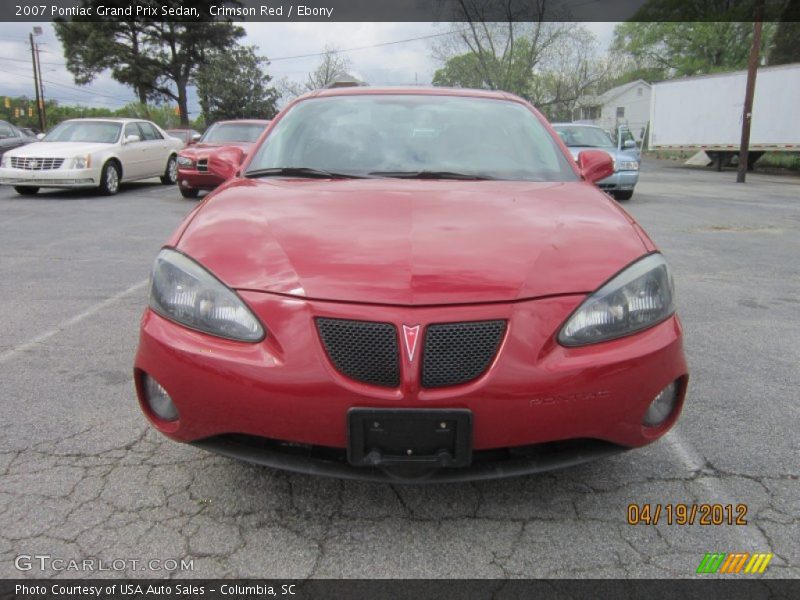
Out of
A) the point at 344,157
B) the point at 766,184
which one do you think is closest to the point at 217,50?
the point at 766,184

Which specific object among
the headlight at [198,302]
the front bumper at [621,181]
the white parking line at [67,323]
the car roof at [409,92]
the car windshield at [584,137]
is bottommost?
the white parking line at [67,323]

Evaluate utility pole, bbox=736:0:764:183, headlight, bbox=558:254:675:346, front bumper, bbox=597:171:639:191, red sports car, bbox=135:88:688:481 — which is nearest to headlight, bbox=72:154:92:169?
front bumper, bbox=597:171:639:191

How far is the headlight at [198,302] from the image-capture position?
1943 mm

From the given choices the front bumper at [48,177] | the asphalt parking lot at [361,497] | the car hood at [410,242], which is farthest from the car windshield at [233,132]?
the car hood at [410,242]

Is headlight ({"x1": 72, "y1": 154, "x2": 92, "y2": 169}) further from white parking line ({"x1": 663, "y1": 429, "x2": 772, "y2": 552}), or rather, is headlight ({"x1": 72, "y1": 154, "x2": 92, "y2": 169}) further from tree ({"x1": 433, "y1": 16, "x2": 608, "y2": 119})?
tree ({"x1": 433, "y1": 16, "x2": 608, "y2": 119})

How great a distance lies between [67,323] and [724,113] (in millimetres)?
24068

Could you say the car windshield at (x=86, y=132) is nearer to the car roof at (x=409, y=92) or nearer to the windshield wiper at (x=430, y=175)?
the car roof at (x=409, y=92)

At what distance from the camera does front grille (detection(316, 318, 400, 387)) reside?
1.83 m

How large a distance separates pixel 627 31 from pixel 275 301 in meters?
63.4

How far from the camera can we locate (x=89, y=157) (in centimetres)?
1157

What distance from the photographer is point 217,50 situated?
42.6 m
